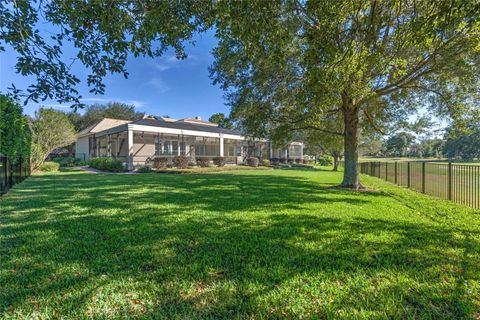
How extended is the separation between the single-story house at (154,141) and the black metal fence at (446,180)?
9.36m

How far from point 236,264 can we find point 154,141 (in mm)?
22478

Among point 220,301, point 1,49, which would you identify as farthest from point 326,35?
point 1,49

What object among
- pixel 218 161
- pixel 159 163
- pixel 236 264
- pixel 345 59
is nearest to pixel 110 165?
pixel 159 163

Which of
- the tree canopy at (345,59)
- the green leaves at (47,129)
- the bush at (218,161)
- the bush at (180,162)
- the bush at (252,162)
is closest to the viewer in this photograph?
the tree canopy at (345,59)

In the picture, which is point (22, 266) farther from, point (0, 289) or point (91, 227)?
point (91, 227)

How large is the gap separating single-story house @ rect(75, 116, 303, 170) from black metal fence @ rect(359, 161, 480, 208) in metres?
9.36

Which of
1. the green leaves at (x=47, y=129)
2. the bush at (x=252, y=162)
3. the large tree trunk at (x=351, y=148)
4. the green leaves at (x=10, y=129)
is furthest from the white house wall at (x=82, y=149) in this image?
the large tree trunk at (x=351, y=148)

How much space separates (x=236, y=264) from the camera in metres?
3.02

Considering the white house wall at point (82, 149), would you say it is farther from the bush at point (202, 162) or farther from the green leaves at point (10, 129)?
the green leaves at point (10, 129)

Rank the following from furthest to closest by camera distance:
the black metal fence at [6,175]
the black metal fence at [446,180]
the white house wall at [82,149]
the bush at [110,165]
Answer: the white house wall at [82,149] → the bush at [110,165] → the black metal fence at [6,175] → the black metal fence at [446,180]

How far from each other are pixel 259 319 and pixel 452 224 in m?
5.13

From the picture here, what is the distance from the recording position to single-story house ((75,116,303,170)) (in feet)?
65.8

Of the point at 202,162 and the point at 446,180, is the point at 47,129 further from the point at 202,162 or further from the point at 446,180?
the point at 446,180

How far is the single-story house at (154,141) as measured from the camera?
789 inches
